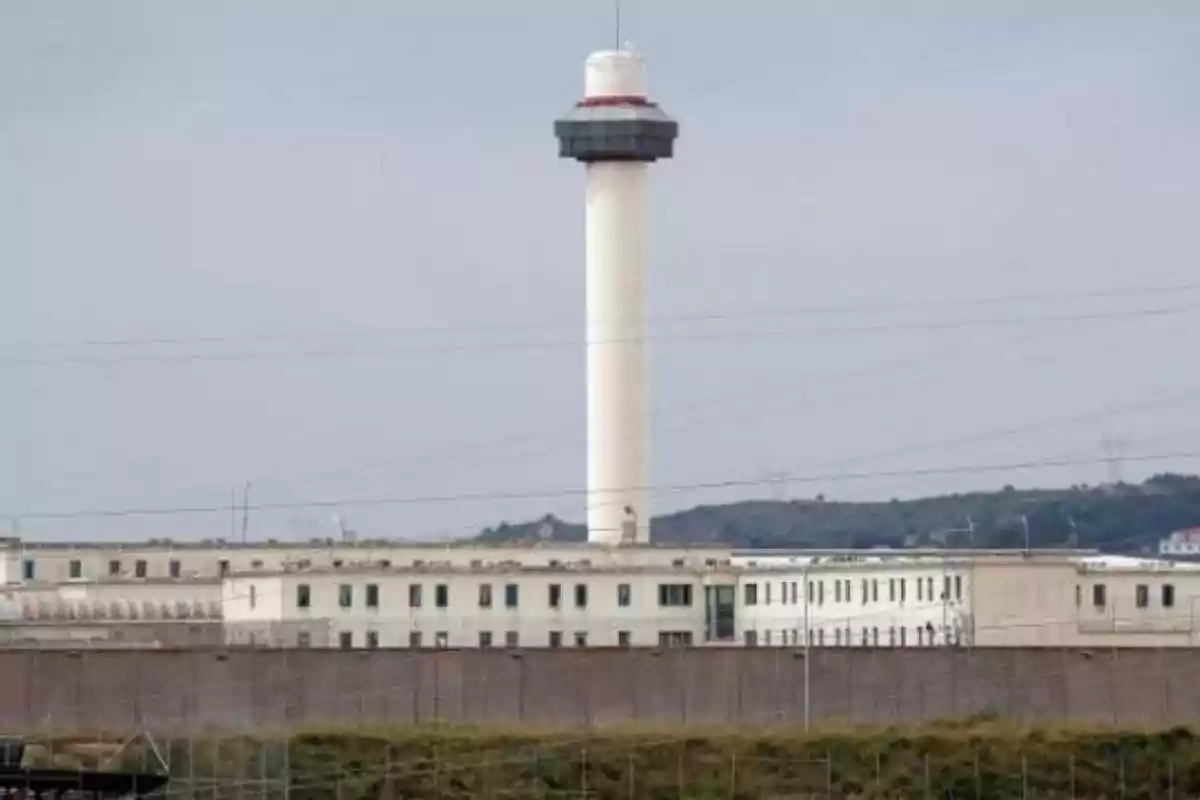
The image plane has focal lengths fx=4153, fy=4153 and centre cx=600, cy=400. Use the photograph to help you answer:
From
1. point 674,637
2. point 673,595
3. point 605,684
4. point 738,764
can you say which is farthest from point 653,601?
point 738,764

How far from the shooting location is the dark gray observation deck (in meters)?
114

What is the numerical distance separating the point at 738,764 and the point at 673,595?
A: 29.3 metres

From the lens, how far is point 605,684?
246 feet

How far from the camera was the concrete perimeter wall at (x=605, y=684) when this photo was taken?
73.8m

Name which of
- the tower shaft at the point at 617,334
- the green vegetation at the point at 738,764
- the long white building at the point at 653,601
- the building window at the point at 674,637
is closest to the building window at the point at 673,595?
the long white building at the point at 653,601

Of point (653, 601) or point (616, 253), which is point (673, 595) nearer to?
point (653, 601)

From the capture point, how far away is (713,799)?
64438mm

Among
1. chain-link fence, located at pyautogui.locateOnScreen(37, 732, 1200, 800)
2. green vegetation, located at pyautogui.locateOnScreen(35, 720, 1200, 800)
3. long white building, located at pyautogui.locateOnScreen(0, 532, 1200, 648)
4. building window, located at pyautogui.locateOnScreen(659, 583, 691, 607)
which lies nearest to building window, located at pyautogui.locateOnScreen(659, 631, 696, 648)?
long white building, located at pyautogui.locateOnScreen(0, 532, 1200, 648)

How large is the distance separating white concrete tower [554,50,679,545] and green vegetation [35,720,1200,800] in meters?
44.9

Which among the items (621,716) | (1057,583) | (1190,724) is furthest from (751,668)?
(1057,583)

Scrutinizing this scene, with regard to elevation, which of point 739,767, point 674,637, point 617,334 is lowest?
point 739,767

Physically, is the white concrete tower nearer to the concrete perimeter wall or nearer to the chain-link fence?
the concrete perimeter wall

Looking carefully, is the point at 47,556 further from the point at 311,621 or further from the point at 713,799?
the point at 713,799

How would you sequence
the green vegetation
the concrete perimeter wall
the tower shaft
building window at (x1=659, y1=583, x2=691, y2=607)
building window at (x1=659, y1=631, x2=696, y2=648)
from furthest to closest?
the tower shaft < building window at (x1=659, y1=583, x2=691, y2=607) < building window at (x1=659, y1=631, x2=696, y2=648) < the concrete perimeter wall < the green vegetation
